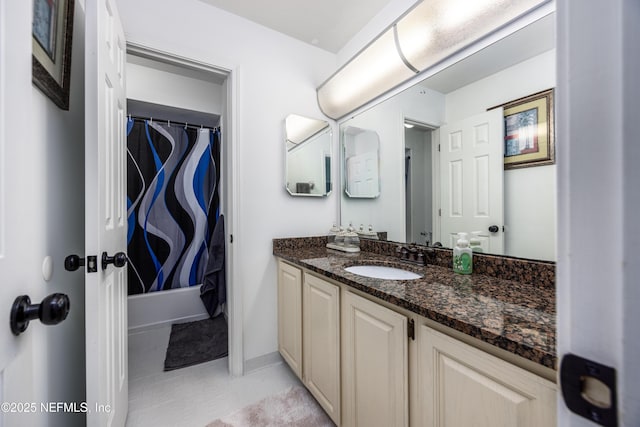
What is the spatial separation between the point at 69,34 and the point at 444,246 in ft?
6.08

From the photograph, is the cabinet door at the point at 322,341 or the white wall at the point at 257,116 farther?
the white wall at the point at 257,116

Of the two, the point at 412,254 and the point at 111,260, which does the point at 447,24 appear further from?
the point at 111,260

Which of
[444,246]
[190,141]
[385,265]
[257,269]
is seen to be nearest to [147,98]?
[190,141]

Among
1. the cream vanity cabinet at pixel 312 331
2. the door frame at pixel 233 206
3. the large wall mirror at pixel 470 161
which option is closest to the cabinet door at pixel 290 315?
the cream vanity cabinet at pixel 312 331

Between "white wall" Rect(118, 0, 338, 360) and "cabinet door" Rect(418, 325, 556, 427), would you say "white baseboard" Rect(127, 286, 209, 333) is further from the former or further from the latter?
"cabinet door" Rect(418, 325, 556, 427)

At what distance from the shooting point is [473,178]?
1.23m

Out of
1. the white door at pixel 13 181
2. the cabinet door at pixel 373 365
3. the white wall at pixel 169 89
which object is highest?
the white wall at pixel 169 89

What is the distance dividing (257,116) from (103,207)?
1159 millimetres

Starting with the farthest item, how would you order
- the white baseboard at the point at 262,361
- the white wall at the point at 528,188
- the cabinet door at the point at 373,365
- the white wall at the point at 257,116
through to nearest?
the white baseboard at the point at 262,361
the white wall at the point at 257,116
the white wall at the point at 528,188
the cabinet door at the point at 373,365

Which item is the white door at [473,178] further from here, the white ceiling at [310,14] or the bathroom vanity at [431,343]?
the white ceiling at [310,14]

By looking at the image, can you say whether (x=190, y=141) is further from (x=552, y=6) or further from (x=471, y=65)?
(x=552, y=6)

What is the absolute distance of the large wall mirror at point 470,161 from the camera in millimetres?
995

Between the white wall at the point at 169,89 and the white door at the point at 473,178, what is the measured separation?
7.84 ft

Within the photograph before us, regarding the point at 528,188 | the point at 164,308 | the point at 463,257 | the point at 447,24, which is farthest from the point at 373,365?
the point at 164,308
